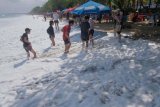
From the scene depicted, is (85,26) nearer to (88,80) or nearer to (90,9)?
(88,80)

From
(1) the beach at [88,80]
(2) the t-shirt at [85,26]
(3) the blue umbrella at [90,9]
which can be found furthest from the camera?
(3) the blue umbrella at [90,9]

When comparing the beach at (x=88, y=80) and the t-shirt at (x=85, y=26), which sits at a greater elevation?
the t-shirt at (x=85, y=26)

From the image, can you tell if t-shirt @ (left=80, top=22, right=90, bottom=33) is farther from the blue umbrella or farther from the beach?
the blue umbrella

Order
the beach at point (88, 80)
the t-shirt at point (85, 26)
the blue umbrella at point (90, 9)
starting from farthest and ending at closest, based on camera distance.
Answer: the blue umbrella at point (90, 9)
the t-shirt at point (85, 26)
the beach at point (88, 80)

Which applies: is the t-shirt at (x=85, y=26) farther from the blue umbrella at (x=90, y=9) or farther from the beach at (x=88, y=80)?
the blue umbrella at (x=90, y=9)

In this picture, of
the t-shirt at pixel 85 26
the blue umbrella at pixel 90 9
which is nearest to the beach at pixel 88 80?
the t-shirt at pixel 85 26

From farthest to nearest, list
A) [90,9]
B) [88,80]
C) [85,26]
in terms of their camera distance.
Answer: [90,9] → [85,26] → [88,80]

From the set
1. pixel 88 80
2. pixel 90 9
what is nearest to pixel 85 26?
pixel 88 80

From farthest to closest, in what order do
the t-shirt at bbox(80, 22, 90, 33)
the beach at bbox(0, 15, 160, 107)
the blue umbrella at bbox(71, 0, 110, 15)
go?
the blue umbrella at bbox(71, 0, 110, 15)
the t-shirt at bbox(80, 22, 90, 33)
the beach at bbox(0, 15, 160, 107)

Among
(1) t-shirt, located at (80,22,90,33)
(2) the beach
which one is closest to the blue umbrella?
(1) t-shirt, located at (80,22,90,33)

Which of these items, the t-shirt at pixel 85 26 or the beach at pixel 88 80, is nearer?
the beach at pixel 88 80

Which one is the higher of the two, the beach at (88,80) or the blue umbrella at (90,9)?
the blue umbrella at (90,9)

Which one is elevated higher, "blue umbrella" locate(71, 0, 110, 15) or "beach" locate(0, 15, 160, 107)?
"blue umbrella" locate(71, 0, 110, 15)

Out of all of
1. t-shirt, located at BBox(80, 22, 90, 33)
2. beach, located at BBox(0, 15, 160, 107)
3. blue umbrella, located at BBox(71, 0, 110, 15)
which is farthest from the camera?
blue umbrella, located at BBox(71, 0, 110, 15)
